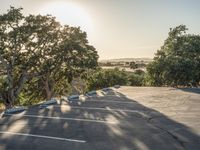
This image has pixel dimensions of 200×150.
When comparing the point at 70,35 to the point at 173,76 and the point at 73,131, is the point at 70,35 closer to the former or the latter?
the point at 173,76

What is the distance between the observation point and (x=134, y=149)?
9.86 metres

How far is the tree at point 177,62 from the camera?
1513 inches

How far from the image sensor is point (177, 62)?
3825 centimetres

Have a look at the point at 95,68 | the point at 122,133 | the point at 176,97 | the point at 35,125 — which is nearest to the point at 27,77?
the point at 95,68

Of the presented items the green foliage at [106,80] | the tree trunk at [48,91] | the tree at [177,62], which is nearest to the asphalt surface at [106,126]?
the tree at [177,62]

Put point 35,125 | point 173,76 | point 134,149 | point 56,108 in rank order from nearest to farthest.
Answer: point 134,149 → point 35,125 → point 56,108 → point 173,76

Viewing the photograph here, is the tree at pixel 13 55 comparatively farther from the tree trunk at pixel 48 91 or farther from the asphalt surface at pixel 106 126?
the asphalt surface at pixel 106 126

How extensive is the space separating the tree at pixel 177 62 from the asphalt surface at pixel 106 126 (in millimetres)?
19524

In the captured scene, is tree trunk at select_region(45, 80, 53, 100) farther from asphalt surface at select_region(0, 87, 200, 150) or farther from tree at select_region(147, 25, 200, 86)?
asphalt surface at select_region(0, 87, 200, 150)

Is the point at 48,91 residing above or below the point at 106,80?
above

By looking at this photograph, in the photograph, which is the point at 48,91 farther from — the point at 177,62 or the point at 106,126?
the point at 106,126

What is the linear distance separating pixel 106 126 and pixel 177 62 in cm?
2703

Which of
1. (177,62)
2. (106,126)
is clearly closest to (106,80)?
(177,62)

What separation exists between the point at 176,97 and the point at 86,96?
19.7ft
